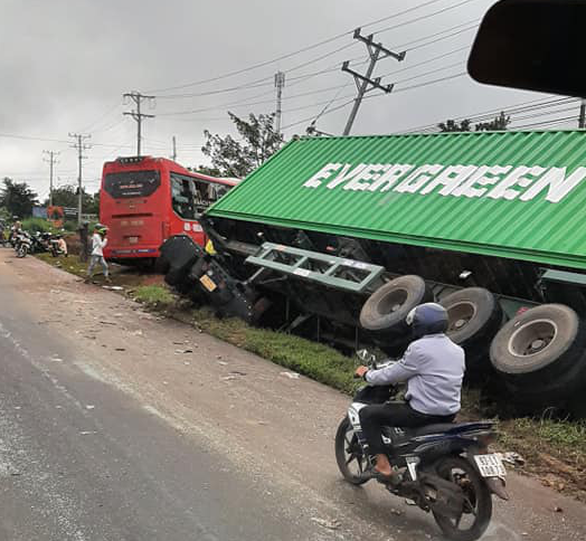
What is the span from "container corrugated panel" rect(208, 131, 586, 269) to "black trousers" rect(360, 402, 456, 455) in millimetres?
3543

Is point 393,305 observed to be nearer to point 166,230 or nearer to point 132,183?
point 166,230

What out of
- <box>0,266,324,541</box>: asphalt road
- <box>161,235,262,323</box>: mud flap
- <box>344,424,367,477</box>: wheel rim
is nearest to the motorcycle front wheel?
<box>344,424,367,477</box>: wheel rim

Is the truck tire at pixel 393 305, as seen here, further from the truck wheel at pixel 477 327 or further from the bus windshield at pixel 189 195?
the bus windshield at pixel 189 195

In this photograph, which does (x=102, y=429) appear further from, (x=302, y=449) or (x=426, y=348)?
(x=426, y=348)

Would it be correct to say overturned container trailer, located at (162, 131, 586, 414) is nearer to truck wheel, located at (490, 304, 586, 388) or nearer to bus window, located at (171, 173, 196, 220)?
truck wheel, located at (490, 304, 586, 388)

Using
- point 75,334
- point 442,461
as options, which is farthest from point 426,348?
point 75,334

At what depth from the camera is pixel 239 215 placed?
12188 mm

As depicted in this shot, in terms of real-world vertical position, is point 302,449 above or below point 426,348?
below

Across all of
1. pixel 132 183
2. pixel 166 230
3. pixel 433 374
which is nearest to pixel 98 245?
pixel 166 230

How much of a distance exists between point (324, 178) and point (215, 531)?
838 centimetres

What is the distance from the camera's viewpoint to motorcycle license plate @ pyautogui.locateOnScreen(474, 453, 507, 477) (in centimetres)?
385

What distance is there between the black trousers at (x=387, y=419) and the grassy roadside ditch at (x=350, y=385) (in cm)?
168

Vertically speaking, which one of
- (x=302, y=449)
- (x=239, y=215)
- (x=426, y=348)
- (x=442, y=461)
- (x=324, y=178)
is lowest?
(x=302, y=449)

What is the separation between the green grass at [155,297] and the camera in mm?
13303
